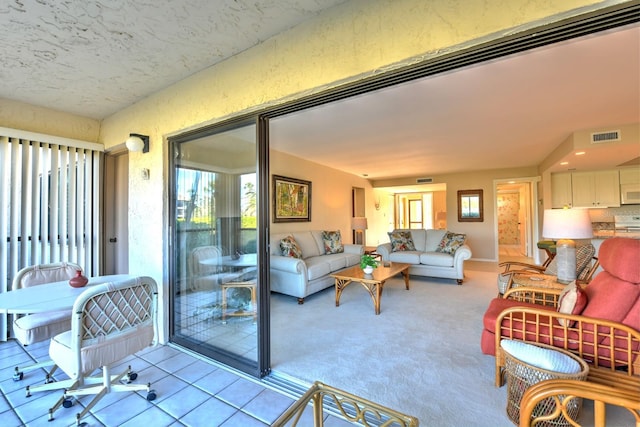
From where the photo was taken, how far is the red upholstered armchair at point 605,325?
1.53m

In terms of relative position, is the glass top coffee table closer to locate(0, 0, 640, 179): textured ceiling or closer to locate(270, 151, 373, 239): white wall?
locate(270, 151, 373, 239): white wall

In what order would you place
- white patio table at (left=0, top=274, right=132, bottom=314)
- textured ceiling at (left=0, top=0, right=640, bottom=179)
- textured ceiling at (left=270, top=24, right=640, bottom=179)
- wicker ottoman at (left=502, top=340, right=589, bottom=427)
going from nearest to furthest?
wicker ottoman at (left=502, top=340, right=589, bottom=427)
white patio table at (left=0, top=274, right=132, bottom=314)
textured ceiling at (left=0, top=0, right=640, bottom=179)
textured ceiling at (left=270, top=24, right=640, bottom=179)

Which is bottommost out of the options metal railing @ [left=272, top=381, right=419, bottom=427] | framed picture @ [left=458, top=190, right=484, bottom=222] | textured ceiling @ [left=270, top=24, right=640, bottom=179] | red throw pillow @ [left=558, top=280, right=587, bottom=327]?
metal railing @ [left=272, top=381, right=419, bottom=427]

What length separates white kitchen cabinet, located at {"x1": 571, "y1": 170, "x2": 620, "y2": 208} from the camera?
5410 millimetres

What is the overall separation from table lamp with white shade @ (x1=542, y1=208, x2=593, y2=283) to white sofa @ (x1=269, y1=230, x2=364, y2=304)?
2.77 m

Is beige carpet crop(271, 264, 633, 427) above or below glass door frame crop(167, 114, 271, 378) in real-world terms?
below

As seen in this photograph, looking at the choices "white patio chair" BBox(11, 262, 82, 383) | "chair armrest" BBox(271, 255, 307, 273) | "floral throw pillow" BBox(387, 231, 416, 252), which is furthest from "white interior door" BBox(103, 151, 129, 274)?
"floral throw pillow" BBox(387, 231, 416, 252)

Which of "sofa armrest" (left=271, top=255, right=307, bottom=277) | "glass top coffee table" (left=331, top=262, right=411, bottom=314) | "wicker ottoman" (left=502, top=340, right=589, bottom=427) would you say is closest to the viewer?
"wicker ottoman" (left=502, top=340, right=589, bottom=427)

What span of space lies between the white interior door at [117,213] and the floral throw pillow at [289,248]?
216 cm

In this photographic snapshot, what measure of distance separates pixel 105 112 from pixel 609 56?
4917mm

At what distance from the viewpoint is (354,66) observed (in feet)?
5.14

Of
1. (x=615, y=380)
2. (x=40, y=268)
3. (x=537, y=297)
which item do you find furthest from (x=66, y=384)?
(x=537, y=297)

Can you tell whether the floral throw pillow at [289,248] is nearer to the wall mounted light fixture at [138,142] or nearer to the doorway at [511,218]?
the wall mounted light fixture at [138,142]

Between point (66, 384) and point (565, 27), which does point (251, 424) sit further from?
point (565, 27)
